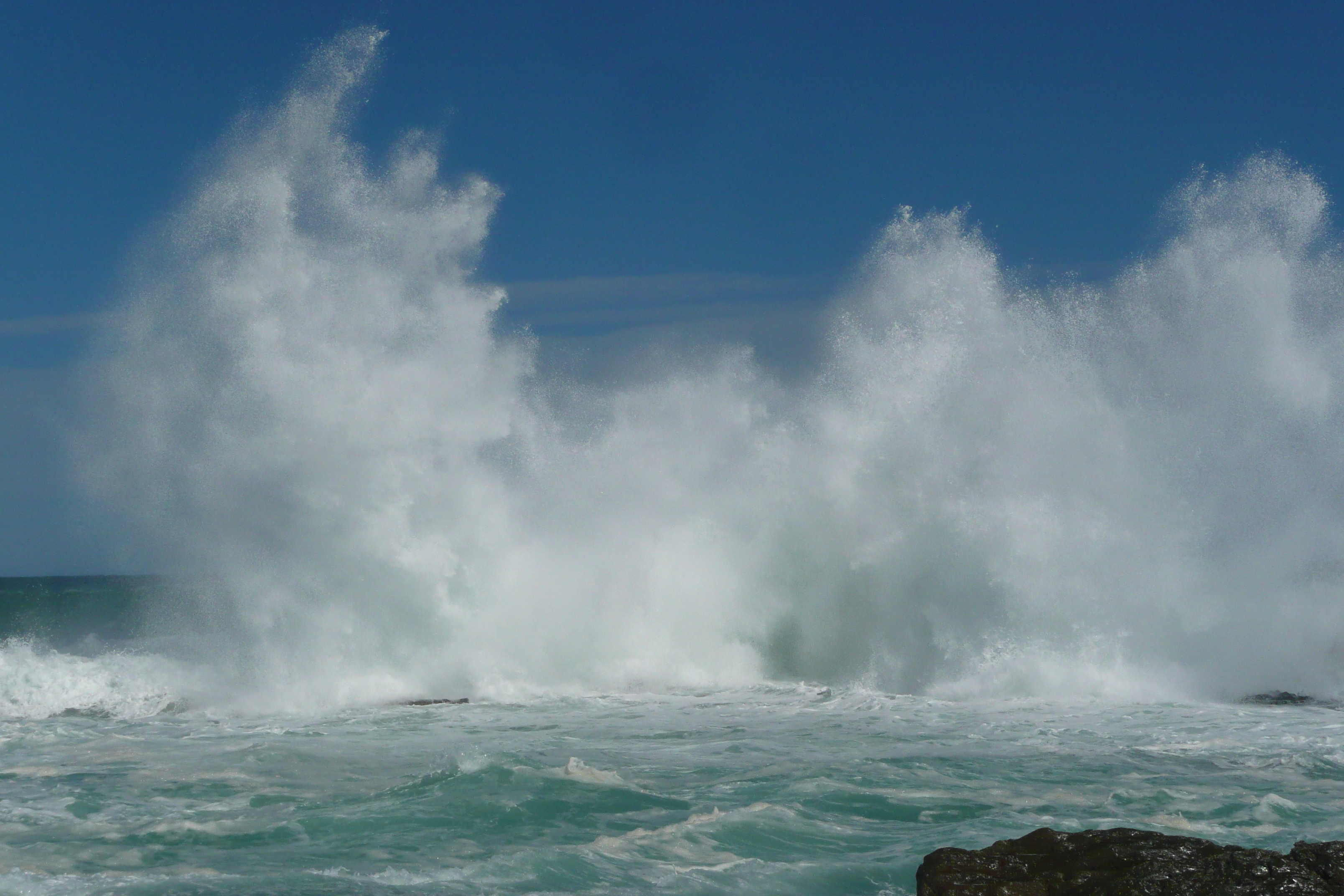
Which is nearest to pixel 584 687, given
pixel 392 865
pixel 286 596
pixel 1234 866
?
pixel 286 596

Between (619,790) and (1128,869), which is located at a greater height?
(619,790)

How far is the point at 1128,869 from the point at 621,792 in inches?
205

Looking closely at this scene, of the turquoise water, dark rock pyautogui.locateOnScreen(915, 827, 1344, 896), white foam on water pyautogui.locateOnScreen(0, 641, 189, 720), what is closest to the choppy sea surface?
the turquoise water

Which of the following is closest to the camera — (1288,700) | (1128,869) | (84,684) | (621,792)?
(1128,869)

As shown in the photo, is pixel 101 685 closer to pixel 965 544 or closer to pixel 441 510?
pixel 441 510

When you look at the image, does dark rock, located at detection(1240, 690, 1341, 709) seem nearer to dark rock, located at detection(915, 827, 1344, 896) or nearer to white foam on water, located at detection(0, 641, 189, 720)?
dark rock, located at detection(915, 827, 1344, 896)

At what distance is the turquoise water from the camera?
25.3 feet

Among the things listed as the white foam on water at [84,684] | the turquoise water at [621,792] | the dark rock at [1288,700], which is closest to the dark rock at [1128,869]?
the turquoise water at [621,792]

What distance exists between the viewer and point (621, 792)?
396 inches

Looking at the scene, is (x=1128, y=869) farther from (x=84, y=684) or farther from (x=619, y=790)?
(x=84, y=684)

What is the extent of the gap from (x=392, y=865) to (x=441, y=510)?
33.1 ft

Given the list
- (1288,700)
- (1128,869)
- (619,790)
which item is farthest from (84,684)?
(1288,700)

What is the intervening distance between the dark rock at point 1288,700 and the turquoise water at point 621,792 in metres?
0.46

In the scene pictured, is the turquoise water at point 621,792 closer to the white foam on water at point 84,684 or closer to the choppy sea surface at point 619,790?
the choppy sea surface at point 619,790
